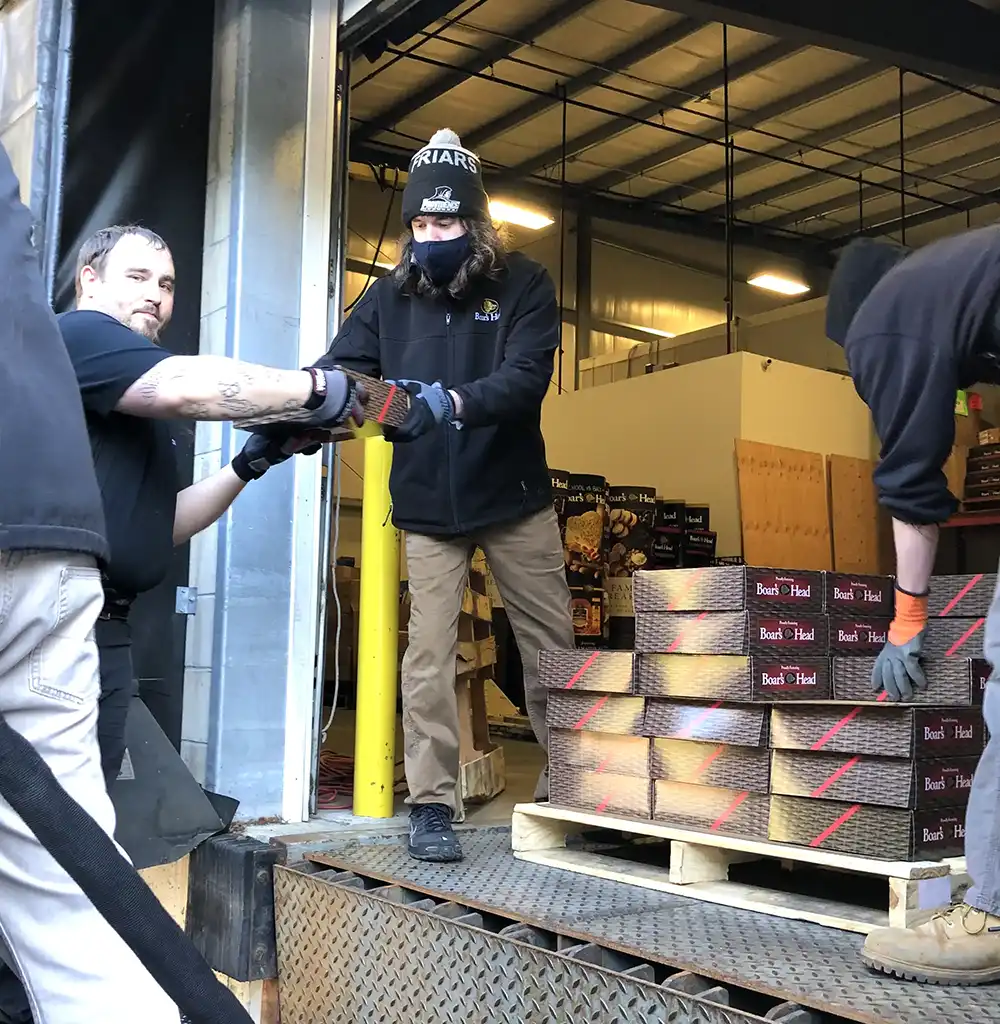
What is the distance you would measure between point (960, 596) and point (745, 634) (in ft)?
1.88

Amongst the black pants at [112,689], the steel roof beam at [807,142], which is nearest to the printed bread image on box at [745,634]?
the black pants at [112,689]

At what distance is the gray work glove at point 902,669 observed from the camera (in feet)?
9.20

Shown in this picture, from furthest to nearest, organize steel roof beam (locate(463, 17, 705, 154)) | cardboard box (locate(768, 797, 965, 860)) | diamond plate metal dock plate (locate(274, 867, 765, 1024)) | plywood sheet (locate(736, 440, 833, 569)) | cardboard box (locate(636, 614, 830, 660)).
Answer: steel roof beam (locate(463, 17, 705, 154))
plywood sheet (locate(736, 440, 833, 569))
cardboard box (locate(636, 614, 830, 660))
cardboard box (locate(768, 797, 965, 860))
diamond plate metal dock plate (locate(274, 867, 765, 1024))

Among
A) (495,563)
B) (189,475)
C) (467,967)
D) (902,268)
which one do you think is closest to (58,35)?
(189,475)

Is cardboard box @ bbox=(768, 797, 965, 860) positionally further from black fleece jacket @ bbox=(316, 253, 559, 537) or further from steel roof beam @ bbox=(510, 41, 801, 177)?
steel roof beam @ bbox=(510, 41, 801, 177)

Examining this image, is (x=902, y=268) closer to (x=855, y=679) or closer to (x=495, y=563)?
(x=855, y=679)

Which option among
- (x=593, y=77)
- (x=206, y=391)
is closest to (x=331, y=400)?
(x=206, y=391)

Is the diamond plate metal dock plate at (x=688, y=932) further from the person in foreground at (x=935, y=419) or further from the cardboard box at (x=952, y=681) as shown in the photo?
the cardboard box at (x=952, y=681)

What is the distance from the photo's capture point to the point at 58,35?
3.73 meters

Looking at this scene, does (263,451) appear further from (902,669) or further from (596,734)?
(902,669)

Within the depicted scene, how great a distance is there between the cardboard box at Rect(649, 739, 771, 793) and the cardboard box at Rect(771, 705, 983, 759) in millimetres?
91

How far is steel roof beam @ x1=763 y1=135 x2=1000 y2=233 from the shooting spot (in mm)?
12781

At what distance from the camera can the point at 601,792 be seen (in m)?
3.54

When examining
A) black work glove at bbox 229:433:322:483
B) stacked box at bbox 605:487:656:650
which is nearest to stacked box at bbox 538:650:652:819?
black work glove at bbox 229:433:322:483
